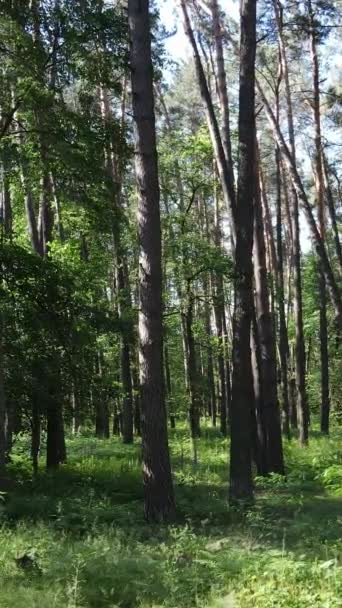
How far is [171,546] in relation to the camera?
6.10m

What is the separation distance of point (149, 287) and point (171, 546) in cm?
348

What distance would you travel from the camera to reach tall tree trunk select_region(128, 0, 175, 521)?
798cm

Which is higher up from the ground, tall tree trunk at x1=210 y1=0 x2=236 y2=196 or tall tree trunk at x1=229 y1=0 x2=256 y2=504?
tall tree trunk at x1=210 y1=0 x2=236 y2=196

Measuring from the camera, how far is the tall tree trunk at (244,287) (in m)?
9.01

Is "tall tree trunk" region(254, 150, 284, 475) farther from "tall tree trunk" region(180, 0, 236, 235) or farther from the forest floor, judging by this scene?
"tall tree trunk" region(180, 0, 236, 235)

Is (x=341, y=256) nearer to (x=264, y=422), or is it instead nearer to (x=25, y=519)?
(x=264, y=422)

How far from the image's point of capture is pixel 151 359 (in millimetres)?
8102

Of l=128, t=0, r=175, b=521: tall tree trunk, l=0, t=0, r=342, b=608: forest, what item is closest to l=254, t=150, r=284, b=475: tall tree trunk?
l=0, t=0, r=342, b=608: forest

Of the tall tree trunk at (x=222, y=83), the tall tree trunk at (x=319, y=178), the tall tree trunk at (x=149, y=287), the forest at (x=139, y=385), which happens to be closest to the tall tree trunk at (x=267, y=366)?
the forest at (x=139, y=385)

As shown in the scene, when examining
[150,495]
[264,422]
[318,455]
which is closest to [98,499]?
[150,495]

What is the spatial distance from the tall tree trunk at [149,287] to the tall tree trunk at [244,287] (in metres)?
1.38

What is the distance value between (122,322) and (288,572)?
21.9ft

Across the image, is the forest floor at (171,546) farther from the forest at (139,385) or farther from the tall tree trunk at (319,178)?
the tall tree trunk at (319,178)

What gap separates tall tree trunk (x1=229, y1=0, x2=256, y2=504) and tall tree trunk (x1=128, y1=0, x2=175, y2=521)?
4.53 ft
